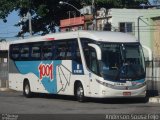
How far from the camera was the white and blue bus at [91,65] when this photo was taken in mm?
23844

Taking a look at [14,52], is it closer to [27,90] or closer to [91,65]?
[27,90]

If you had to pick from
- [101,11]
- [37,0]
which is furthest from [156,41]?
[37,0]

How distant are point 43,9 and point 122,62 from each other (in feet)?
124

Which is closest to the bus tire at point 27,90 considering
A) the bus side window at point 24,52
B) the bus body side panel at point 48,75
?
the bus body side panel at point 48,75

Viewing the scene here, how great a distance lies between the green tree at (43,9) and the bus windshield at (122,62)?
3668 cm

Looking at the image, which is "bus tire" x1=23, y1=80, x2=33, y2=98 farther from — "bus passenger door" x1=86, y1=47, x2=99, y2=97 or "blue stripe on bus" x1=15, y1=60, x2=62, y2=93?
"bus passenger door" x1=86, y1=47, x2=99, y2=97

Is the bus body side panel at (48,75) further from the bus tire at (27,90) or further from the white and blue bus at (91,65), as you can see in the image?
the bus tire at (27,90)

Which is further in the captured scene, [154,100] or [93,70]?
[154,100]

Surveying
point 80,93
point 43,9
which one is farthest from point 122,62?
point 43,9

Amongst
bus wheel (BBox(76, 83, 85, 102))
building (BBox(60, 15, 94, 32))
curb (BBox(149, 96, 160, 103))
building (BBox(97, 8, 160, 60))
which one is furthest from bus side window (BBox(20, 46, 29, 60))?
building (BBox(97, 8, 160, 60))

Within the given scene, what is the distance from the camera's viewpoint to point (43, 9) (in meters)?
60.9

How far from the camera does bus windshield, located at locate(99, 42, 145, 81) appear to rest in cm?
2381

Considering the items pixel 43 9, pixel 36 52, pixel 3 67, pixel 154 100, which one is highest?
pixel 43 9

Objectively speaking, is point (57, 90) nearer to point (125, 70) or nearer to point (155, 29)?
point (125, 70)
